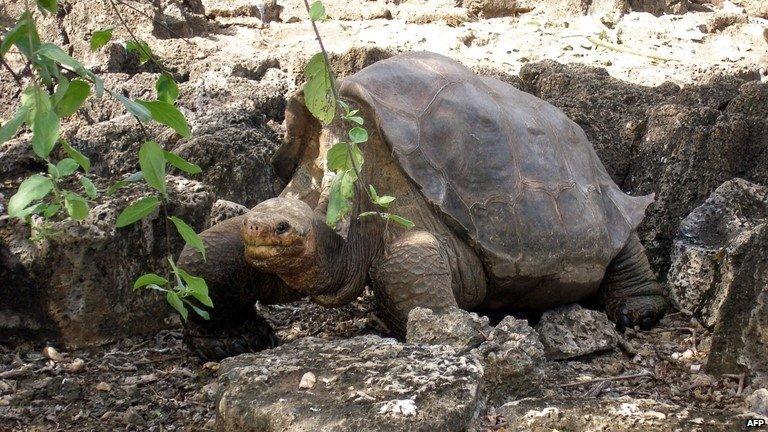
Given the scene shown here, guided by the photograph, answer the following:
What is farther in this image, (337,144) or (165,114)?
(337,144)

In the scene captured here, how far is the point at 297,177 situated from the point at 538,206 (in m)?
0.99

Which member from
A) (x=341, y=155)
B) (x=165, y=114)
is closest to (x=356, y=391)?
(x=341, y=155)

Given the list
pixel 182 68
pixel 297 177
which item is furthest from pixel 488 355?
pixel 182 68

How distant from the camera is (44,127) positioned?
4.70 ft

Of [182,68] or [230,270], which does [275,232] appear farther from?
[182,68]

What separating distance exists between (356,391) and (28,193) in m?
1.03

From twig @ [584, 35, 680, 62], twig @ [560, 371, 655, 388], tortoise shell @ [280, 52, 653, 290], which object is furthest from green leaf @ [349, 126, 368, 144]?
twig @ [584, 35, 680, 62]

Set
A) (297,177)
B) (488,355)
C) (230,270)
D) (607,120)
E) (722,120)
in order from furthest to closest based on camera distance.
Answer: (607,120) < (722,120) < (297,177) < (230,270) < (488,355)

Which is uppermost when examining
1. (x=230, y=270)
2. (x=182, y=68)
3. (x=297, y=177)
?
(x=182, y=68)

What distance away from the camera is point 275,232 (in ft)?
9.87

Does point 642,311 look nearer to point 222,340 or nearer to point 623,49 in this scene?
point 222,340

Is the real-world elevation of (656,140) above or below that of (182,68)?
below

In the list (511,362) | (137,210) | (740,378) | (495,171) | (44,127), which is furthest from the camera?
(495,171)

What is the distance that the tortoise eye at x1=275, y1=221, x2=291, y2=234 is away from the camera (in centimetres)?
302
